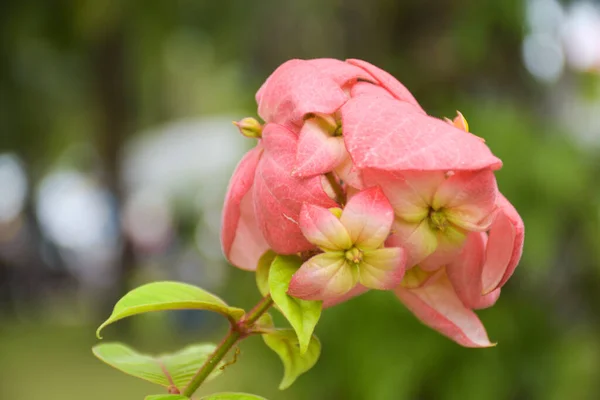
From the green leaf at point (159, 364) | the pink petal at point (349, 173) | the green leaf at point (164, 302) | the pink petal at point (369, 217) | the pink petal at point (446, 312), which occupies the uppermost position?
the pink petal at point (349, 173)

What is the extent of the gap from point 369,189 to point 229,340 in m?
0.08

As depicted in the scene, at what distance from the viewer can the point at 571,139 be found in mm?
1192

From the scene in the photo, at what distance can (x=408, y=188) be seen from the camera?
8.6 inches

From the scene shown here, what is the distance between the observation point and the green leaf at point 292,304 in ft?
0.72

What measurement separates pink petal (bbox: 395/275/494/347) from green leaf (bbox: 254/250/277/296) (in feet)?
0.16

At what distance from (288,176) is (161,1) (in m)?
2.21

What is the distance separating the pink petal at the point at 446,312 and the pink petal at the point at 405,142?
7cm

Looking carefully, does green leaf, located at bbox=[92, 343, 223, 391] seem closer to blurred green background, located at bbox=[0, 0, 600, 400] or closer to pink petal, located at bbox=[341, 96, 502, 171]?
pink petal, located at bbox=[341, 96, 502, 171]

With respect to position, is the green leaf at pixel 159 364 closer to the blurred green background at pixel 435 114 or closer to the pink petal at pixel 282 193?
the pink petal at pixel 282 193

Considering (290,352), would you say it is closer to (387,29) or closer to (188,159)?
(387,29)

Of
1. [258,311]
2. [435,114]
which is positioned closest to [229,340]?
[258,311]

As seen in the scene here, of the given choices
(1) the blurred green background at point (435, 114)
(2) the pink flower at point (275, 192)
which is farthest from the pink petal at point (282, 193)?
(1) the blurred green background at point (435, 114)

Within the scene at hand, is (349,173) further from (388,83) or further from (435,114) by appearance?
(435,114)

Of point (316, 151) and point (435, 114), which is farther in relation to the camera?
point (435, 114)
